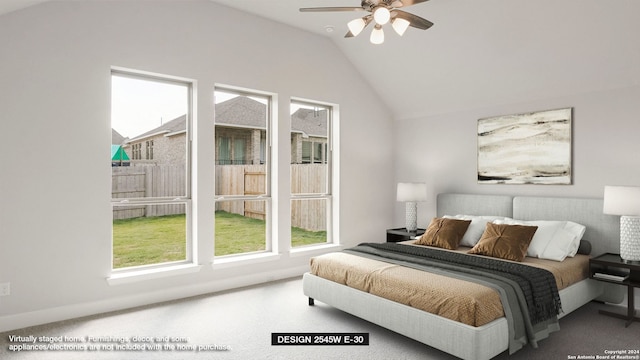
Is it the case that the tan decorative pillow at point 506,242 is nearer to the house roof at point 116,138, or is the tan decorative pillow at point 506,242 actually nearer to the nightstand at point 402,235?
the nightstand at point 402,235

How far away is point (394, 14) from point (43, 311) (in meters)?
3.99

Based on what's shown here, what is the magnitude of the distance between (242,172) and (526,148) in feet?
11.5

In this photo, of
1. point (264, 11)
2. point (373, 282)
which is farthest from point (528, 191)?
point (264, 11)

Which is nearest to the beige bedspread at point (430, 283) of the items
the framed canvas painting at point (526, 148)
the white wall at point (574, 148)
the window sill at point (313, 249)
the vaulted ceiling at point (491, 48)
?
the white wall at point (574, 148)

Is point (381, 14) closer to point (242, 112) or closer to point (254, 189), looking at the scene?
point (242, 112)

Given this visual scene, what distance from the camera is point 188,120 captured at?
4426mm

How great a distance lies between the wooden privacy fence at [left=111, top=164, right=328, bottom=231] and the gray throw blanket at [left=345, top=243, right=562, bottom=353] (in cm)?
205

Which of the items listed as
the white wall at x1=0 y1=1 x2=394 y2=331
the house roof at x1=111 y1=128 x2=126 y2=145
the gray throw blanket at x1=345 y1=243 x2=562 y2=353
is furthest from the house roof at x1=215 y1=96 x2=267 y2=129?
the gray throw blanket at x1=345 y1=243 x2=562 y2=353

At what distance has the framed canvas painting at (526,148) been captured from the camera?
14.4ft

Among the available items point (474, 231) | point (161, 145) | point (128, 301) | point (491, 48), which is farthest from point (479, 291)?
point (161, 145)

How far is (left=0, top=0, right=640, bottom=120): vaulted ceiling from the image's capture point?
3703 millimetres

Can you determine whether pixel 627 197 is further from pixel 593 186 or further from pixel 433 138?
pixel 433 138

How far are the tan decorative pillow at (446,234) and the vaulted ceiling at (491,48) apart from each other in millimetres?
1736

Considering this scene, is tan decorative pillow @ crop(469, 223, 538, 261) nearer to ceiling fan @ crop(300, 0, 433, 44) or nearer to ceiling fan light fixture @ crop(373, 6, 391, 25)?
ceiling fan @ crop(300, 0, 433, 44)
